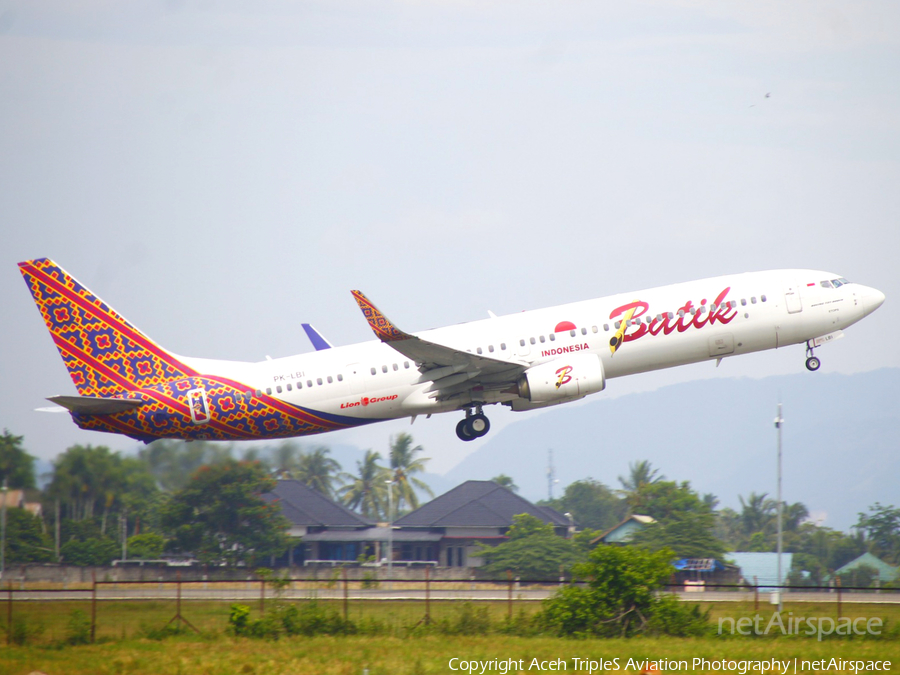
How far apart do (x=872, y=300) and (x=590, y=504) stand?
253ft

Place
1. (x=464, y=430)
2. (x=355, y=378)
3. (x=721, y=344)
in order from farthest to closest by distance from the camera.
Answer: (x=464, y=430), (x=721, y=344), (x=355, y=378)

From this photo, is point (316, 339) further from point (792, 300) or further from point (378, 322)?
point (792, 300)

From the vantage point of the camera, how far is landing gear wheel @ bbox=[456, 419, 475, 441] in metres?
38.9

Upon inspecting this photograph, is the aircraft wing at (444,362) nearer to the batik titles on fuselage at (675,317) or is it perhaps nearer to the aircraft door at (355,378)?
the aircraft door at (355,378)

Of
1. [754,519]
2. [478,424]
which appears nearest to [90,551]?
[478,424]

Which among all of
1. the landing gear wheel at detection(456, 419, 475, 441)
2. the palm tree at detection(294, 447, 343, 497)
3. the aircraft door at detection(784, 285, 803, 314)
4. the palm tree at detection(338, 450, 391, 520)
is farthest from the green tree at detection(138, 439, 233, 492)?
the palm tree at detection(338, 450, 391, 520)

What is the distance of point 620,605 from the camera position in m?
29.4

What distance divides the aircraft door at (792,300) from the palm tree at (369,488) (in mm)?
89770

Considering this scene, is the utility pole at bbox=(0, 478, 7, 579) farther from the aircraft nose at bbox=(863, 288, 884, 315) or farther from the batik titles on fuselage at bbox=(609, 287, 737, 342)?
the aircraft nose at bbox=(863, 288, 884, 315)

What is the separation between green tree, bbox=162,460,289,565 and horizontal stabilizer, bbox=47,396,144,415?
10.1 meters

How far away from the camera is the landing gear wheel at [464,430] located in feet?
128

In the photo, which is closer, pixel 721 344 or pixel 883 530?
pixel 721 344

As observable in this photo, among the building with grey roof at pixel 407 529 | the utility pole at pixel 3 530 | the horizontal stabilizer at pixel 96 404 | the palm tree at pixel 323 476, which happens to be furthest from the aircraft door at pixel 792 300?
the palm tree at pixel 323 476

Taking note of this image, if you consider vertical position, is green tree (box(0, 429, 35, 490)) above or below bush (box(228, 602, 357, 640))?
above
